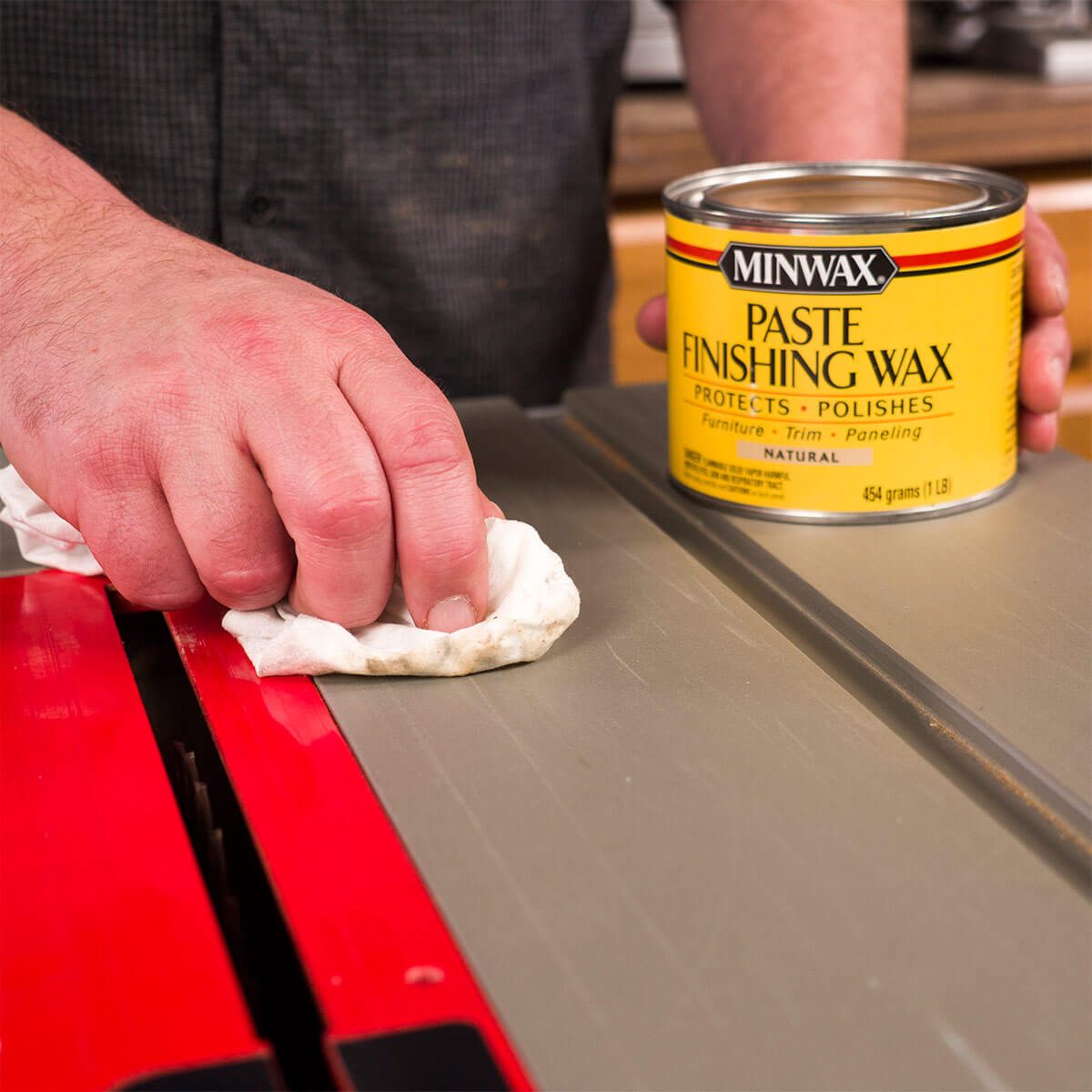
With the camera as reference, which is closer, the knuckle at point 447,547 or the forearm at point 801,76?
the knuckle at point 447,547

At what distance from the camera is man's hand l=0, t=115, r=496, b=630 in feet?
1.63

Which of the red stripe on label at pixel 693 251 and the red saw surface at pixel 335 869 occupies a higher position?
the red stripe on label at pixel 693 251

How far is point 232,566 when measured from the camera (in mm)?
520

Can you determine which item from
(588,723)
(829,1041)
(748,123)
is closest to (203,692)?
(588,723)

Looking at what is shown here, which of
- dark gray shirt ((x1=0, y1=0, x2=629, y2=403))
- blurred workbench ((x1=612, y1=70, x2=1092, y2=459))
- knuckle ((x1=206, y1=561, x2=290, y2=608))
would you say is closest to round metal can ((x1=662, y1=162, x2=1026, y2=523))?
knuckle ((x1=206, y1=561, x2=290, y2=608))

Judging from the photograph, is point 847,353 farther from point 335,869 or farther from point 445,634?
point 335,869

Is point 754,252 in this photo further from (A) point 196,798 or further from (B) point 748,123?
(B) point 748,123

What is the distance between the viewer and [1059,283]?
28.4 inches

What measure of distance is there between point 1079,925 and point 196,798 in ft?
0.98

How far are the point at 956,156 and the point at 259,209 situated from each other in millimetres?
1230

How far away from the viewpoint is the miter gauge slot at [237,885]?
0.41 metres

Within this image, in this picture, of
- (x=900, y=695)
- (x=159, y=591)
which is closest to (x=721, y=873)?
(x=900, y=695)

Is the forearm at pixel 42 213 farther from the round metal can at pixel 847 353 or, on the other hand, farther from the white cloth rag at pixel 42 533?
the round metal can at pixel 847 353

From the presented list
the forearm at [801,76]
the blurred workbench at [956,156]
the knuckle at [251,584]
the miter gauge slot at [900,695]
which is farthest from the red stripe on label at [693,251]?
the blurred workbench at [956,156]
